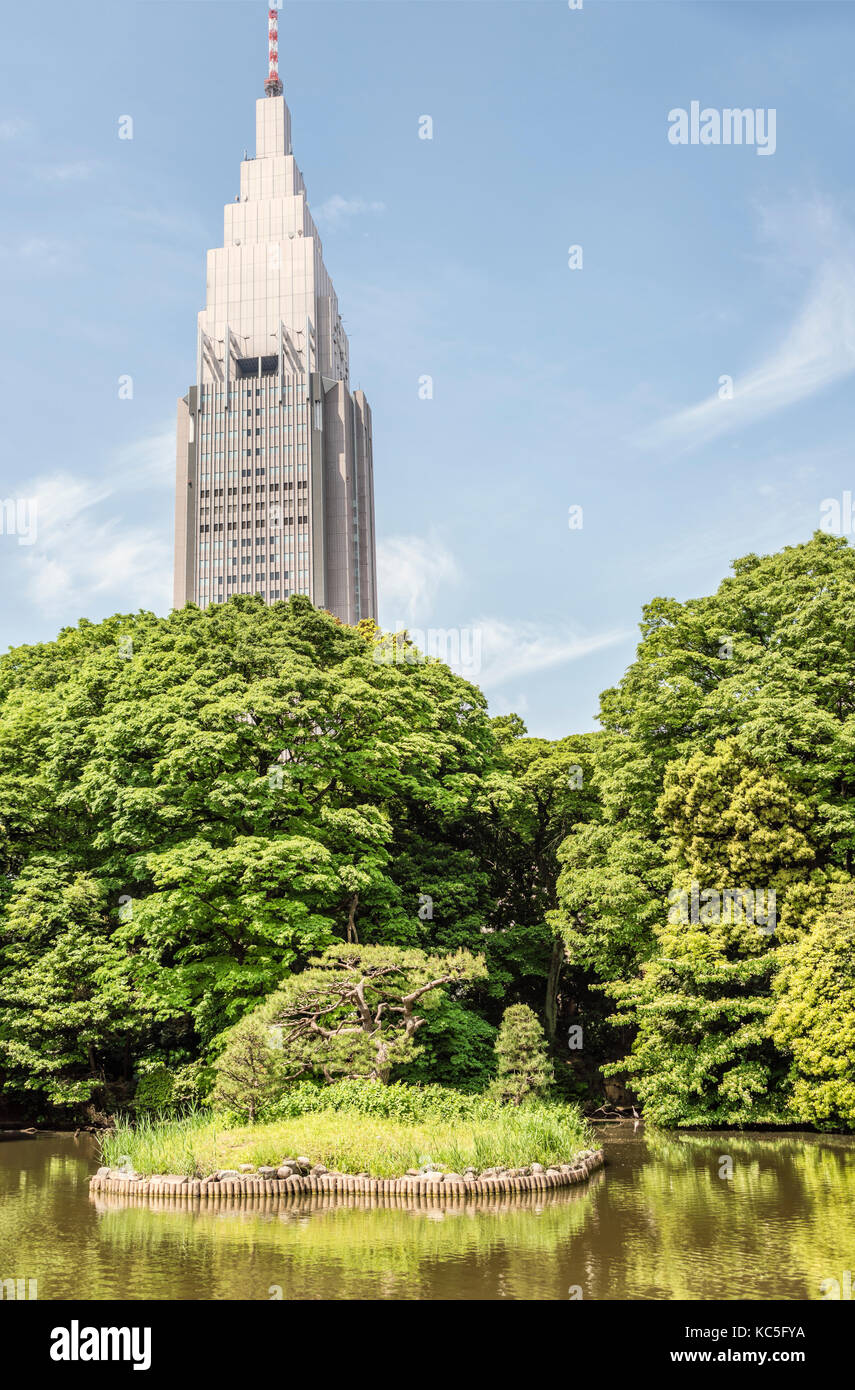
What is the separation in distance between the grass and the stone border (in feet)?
1.51

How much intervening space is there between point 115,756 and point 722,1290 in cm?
2021

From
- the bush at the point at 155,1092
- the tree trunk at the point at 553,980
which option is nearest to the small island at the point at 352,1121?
the bush at the point at 155,1092

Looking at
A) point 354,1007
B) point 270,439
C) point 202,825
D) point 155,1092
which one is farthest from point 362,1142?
point 270,439

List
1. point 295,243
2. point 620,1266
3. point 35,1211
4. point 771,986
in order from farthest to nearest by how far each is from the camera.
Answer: point 295,243
point 771,986
point 35,1211
point 620,1266

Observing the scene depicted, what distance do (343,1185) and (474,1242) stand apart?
4353mm

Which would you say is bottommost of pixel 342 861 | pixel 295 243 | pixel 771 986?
pixel 771 986

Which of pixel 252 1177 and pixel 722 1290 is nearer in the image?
pixel 722 1290

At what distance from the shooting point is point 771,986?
23.9m

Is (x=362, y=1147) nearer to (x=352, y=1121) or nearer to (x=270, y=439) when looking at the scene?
(x=352, y=1121)

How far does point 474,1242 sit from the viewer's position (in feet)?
42.4

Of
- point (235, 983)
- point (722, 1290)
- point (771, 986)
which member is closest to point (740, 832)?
point (771, 986)
